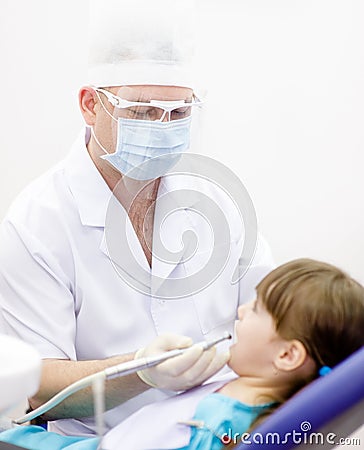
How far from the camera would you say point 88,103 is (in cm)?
157

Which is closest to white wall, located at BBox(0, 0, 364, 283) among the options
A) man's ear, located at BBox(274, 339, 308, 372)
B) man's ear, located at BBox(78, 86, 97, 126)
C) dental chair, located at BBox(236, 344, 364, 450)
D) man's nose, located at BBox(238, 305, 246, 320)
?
man's ear, located at BBox(78, 86, 97, 126)

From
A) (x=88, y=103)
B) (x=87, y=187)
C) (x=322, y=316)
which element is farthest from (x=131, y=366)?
(x=88, y=103)

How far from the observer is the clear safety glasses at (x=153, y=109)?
1469mm

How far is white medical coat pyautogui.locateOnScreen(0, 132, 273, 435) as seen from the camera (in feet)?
4.70

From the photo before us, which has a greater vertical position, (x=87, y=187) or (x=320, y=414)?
(x=87, y=187)

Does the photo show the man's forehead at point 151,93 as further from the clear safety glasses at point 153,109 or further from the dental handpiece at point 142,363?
the dental handpiece at point 142,363

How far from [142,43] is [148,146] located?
193 millimetres

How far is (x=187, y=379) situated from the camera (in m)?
1.19

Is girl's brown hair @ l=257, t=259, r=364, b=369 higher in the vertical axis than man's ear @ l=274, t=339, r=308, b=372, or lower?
higher

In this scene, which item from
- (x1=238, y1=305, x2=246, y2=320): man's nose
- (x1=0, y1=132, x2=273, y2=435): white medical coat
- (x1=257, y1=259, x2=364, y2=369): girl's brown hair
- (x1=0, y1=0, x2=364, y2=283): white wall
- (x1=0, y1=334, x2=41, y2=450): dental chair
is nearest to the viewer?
(x1=0, y1=334, x2=41, y2=450): dental chair

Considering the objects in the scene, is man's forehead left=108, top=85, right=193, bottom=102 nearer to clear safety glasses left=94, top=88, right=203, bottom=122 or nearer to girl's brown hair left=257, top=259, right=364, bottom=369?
clear safety glasses left=94, top=88, right=203, bottom=122

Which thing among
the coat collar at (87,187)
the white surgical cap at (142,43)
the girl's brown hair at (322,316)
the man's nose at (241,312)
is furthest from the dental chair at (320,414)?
the white surgical cap at (142,43)

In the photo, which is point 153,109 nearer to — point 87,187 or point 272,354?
point 87,187

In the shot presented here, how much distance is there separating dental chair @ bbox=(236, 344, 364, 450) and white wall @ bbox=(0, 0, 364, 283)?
113cm
